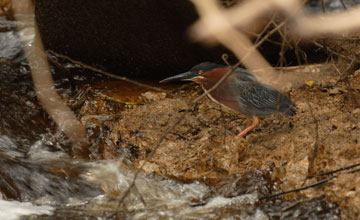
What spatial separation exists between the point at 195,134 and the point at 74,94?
58.4 inches

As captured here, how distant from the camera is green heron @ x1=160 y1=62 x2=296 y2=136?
4324mm

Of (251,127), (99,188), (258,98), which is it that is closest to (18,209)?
(99,188)

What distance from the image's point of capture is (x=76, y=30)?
565 centimetres

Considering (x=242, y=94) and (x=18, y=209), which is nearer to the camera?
(x=18, y=209)

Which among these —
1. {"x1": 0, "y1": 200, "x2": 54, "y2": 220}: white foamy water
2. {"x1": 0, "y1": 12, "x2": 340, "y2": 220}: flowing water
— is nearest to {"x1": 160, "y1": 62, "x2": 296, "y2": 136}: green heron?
{"x1": 0, "y1": 12, "x2": 340, "y2": 220}: flowing water

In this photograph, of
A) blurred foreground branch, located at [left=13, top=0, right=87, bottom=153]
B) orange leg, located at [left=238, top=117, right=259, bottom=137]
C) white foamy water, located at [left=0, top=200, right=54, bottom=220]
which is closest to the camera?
white foamy water, located at [left=0, top=200, right=54, bottom=220]

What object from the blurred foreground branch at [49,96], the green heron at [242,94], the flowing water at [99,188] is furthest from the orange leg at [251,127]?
the blurred foreground branch at [49,96]

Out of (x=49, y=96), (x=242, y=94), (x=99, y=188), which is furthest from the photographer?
(x=49, y=96)

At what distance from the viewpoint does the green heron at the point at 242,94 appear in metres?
4.32

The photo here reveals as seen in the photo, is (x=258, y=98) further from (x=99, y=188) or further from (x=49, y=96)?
(x=49, y=96)

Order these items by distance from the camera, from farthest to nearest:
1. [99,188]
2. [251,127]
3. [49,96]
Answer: [49,96] < [251,127] < [99,188]

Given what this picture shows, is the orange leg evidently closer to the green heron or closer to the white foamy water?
the green heron

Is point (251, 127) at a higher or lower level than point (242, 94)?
lower

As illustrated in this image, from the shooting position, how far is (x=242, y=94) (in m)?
4.43
